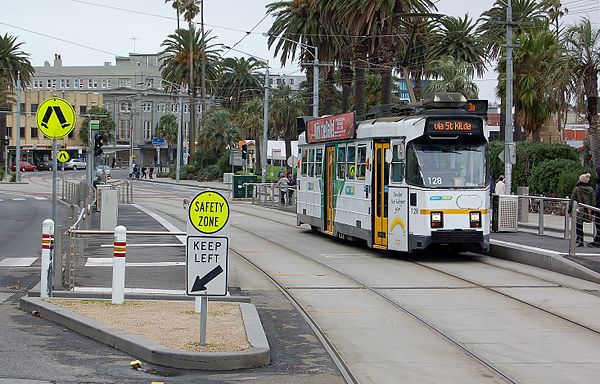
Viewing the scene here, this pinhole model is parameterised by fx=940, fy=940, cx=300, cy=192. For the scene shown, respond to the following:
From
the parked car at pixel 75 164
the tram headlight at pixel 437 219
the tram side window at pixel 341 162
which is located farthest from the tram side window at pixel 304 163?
the parked car at pixel 75 164

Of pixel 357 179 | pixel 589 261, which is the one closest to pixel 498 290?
pixel 589 261

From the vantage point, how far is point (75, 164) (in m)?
126

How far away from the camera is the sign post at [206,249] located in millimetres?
10477

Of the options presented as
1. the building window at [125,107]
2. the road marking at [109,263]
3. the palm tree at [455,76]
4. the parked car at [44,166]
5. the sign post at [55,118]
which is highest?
the building window at [125,107]

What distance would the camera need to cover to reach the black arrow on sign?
412 inches

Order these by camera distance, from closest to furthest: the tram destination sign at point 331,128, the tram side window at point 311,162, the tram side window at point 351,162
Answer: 1. the tram side window at point 351,162
2. the tram destination sign at point 331,128
3. the tram side window at point 311,162

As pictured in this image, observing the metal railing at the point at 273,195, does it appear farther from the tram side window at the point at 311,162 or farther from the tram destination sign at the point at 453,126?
the tram destination sign at the point at 453,126

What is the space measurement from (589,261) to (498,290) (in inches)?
128

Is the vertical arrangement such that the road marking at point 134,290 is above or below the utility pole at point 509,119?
below

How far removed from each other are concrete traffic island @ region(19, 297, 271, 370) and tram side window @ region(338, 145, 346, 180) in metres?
12.3

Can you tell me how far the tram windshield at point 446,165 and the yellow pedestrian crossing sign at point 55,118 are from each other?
7.97 m

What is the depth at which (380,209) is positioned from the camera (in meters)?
22.3

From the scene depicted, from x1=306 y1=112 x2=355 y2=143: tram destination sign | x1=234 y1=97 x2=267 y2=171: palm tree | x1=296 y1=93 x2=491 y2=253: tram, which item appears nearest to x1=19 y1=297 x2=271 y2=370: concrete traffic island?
x1=296 y1=93 x2=491 y2=253: tram

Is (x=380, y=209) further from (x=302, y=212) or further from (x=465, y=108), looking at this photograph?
(x=302, y=212)
